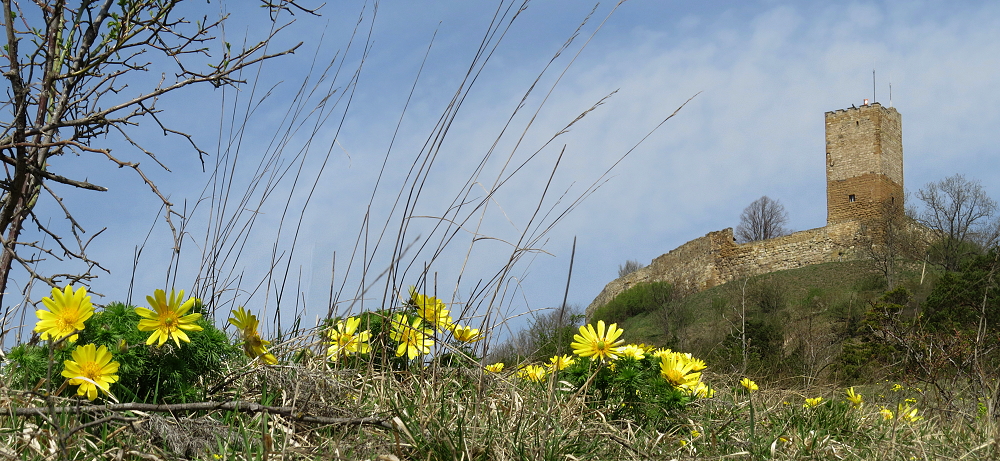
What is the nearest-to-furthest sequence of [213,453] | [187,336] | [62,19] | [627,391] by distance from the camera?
[213,453], [187,336], [627,391], [62,19]

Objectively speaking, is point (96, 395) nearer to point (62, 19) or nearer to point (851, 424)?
point (62, 19)

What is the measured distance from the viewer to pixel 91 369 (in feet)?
3.94

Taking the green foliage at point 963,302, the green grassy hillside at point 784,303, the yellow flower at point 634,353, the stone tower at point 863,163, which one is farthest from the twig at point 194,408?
the stone tower at point 863,163

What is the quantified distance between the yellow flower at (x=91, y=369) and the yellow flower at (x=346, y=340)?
1.74 feet

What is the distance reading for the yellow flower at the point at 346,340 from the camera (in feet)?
5.59

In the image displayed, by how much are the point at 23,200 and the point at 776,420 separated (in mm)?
1977

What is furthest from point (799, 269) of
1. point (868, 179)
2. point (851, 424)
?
point (851, 424)

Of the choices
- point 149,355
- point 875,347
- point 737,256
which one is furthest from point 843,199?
point 149,355

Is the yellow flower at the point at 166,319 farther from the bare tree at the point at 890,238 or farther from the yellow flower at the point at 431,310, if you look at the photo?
the bare tree at the point at 890,238

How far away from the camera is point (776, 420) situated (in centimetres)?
189

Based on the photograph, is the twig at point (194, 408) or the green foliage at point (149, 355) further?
the green foliage at point (149, 355)

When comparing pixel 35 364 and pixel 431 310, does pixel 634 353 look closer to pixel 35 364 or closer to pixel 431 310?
pixel 431 310

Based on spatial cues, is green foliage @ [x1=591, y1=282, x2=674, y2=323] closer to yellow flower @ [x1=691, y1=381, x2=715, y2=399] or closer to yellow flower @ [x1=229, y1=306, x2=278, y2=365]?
yellow flower @ [x1=691, y1=381, x2=715, y2=399]

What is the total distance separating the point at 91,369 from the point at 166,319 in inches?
5.7
